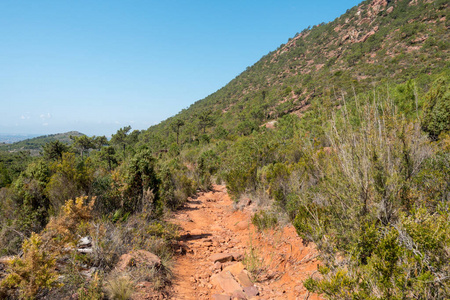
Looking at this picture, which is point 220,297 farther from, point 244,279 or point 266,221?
point 266,221

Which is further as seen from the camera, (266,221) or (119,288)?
(266,221)

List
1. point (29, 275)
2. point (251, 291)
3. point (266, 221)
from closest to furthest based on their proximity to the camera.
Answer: point (29, 275) < point (251, 291) < point (266, 221)

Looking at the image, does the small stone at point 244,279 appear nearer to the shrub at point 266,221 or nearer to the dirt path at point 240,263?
the dirt path at point 240,263

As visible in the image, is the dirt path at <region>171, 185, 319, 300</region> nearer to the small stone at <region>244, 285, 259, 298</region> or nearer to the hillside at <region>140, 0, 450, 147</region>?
the small stone at <region>244, 285, 259, 298</region>

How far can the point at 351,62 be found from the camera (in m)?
42.1

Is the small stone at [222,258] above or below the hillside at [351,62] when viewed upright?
below

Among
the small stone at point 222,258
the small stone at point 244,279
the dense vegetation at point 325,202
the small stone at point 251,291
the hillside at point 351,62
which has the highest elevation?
the hillside at point 351,62

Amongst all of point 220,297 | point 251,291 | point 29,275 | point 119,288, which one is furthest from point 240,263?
point 29,275

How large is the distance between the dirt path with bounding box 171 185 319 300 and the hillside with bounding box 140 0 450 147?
18.0m

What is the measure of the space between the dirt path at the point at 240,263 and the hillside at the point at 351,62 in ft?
59.1

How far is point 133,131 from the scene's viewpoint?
114ft

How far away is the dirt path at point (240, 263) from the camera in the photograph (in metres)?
3.62

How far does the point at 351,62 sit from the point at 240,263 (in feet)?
160

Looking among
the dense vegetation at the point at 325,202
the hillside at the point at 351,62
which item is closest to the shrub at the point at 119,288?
the dense vegetation at the point at 325,202
